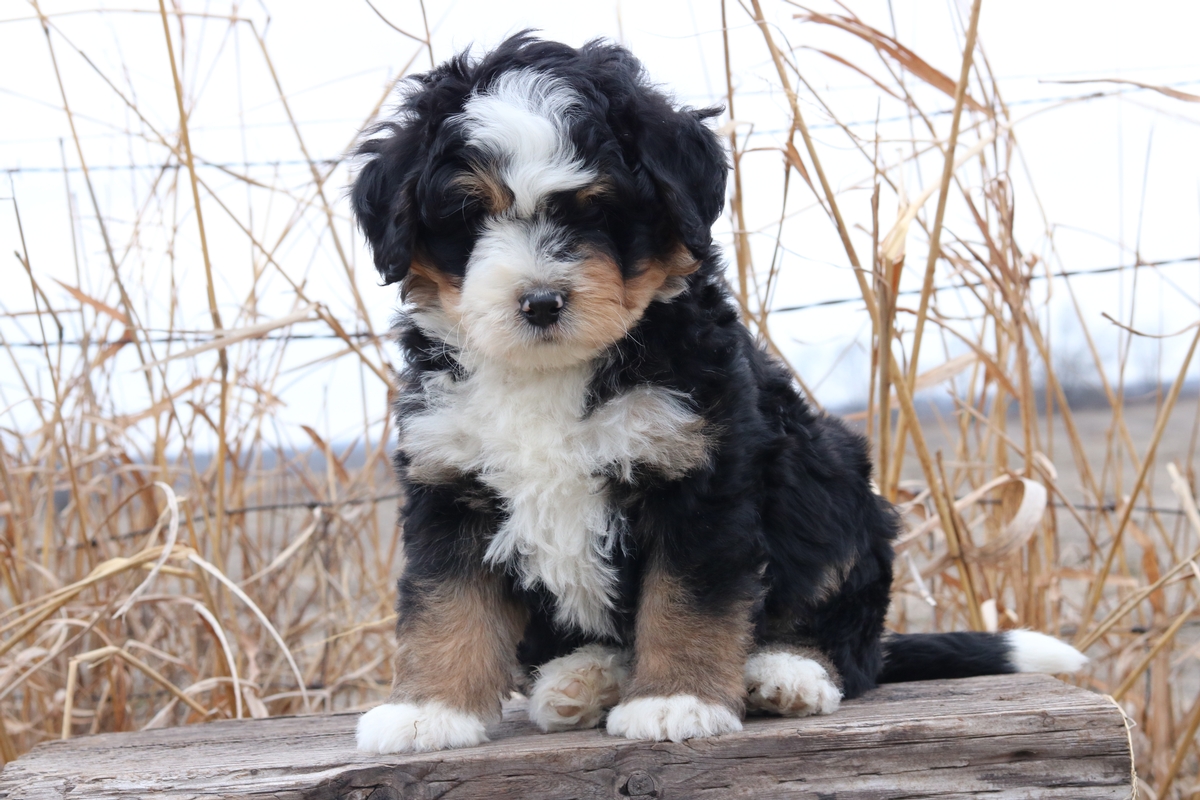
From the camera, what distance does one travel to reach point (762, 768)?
7.25 ft

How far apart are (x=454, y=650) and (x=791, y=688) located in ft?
2.79

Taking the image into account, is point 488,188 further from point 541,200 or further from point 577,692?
point 577,692

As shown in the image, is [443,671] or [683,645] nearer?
[683,645]

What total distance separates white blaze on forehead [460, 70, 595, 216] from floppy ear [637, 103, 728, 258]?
0.60ft

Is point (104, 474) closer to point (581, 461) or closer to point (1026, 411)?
point (581, 461)

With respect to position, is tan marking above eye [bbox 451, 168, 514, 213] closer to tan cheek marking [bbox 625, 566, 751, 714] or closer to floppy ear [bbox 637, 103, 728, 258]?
floppy ear [bbox 637, 103, 728, 258]

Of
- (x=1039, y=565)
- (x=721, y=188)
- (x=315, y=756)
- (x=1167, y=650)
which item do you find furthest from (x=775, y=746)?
(x=1167, y=650)

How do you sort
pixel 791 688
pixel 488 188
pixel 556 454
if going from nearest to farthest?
pixel 488 188, pixel 556 454, pixel 791 688

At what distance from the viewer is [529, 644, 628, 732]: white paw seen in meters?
2.53

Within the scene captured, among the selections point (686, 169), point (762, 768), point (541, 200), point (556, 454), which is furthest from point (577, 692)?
point (686, 169)

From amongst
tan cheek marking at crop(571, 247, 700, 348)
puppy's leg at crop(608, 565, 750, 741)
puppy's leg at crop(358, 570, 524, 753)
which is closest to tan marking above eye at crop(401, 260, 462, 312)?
tan cheek marking at crop(571, 247, 700, 348)

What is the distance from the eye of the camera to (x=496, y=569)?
8.16 ft

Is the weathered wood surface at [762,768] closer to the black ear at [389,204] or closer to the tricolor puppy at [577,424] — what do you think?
the tricolor puppy at [577,424]

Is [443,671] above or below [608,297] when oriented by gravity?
below
